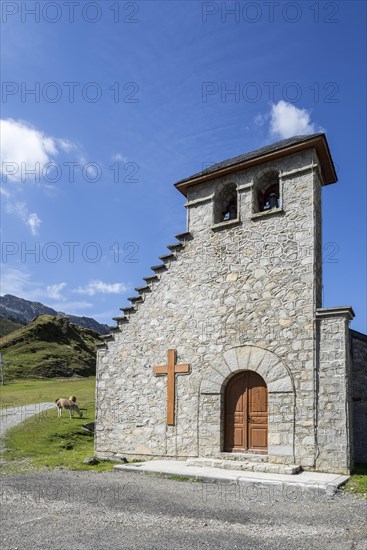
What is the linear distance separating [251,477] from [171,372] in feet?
12.7

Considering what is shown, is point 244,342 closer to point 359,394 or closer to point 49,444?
point 359,394

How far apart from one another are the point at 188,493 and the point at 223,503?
925 mm

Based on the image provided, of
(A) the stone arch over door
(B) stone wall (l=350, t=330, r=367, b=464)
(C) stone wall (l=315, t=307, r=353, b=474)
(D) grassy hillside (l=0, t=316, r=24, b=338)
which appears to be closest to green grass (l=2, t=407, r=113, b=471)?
(A) the stone arch over door

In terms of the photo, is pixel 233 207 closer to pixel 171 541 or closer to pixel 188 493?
pixel 188 493

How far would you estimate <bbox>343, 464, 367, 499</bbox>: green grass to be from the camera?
867cm

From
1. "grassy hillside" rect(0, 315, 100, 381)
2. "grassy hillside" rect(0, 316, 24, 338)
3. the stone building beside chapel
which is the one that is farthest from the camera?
"grassy hillside" rect(0, 316, 24, 338)

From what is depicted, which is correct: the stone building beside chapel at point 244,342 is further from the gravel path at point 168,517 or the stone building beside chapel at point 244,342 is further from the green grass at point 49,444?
the gravel path at point 168,517

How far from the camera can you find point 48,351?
69.3 meters

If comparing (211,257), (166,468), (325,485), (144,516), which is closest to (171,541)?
(144,516)

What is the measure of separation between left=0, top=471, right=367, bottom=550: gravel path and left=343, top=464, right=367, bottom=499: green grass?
44 cm

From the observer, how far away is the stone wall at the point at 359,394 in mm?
12211

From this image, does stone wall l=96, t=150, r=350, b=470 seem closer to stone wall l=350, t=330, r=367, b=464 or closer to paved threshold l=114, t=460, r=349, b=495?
paved threshold l=114, t=460, r=349, b=495

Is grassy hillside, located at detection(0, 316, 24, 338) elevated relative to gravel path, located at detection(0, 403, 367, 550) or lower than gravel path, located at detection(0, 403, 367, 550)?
elevated

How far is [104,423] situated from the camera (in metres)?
13.6
